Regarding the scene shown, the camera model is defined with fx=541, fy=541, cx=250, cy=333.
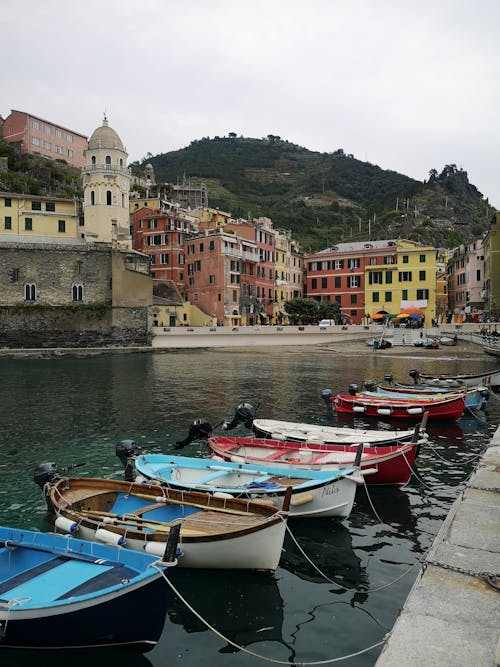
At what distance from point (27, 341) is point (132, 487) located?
59.7 m

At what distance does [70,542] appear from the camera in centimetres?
791

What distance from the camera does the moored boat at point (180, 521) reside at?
8670 millimetres

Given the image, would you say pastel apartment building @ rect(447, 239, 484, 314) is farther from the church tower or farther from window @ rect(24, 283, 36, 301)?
window @ rect(24, 283, 36, 301)

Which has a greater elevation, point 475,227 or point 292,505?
point 475,227

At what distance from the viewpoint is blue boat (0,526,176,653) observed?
6.43 m

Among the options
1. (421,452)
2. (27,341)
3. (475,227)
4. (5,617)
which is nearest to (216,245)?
(27,341)

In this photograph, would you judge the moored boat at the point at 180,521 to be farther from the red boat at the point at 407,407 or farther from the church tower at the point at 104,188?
the church tower at the point at 104,188

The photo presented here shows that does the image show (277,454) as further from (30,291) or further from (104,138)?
(104,138)

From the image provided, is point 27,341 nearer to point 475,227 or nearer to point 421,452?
point 421,452

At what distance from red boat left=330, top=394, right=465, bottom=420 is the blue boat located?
16973mm

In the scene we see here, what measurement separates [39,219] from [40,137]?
46.9 metres

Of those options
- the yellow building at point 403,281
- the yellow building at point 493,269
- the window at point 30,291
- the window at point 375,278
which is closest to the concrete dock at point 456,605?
the yellow building at point 493,269

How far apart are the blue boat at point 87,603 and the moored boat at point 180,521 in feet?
3.73

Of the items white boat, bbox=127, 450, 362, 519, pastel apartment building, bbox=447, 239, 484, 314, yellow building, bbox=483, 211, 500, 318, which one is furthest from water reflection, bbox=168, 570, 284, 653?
pastel apartment building, bbox=447, 239, 484, 314
